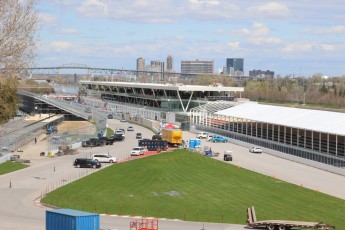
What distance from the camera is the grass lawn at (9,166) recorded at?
70.8 m

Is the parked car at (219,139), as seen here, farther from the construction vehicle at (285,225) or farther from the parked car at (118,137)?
the construction vehicle at (285,225)

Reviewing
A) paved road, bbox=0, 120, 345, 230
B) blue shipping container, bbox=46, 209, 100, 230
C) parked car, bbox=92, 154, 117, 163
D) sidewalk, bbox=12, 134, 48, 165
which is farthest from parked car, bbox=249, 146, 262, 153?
blue shipping container, bbox=46, 209, 100, 230

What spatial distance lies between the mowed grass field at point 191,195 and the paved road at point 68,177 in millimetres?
2335

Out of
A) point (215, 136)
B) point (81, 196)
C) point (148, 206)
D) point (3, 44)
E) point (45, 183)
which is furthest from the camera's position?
point (215, 136)

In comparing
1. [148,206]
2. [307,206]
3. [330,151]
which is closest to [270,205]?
[307,206]

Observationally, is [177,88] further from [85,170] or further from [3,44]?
[3,44]

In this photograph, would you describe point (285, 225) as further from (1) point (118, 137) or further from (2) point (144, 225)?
(1) point (118, 137)

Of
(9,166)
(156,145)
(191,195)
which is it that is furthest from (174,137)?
(191,195)

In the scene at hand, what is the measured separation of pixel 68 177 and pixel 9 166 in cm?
1150

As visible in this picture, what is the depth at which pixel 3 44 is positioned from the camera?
33.4 meters

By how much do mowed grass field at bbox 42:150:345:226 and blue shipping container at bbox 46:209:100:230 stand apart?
11.7m

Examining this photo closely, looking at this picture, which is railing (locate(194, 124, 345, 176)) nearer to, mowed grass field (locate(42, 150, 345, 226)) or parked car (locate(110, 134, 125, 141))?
mowed grass field (locate(42, 150, 345, 226))

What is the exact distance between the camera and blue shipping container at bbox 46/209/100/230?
3603 cm

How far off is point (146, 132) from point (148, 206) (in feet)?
242
